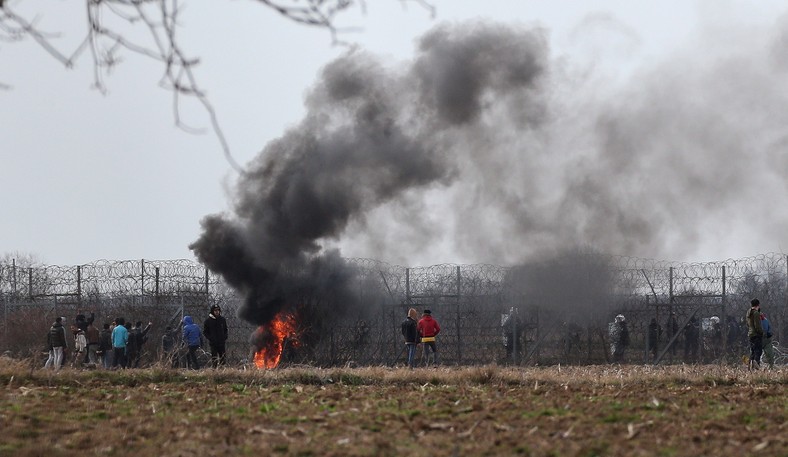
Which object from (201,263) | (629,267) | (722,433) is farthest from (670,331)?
(722,433)

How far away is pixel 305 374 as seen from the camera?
51.3 ft

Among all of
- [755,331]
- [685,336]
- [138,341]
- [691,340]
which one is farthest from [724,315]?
[138,341]

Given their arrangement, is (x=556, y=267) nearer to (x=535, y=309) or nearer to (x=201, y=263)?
(x=535, y=309)

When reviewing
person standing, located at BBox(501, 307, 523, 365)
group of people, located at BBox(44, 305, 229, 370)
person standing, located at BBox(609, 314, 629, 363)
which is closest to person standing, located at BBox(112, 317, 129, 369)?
group of people, located at BBox(44, 305, 229, 370)

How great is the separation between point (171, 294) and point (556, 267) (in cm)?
920

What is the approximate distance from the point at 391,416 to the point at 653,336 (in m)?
15.8

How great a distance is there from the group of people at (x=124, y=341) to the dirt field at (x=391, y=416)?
240 inches

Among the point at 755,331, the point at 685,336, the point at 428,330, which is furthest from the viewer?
the point at 685,336

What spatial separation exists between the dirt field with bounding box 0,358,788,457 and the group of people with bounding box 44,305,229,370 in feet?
20.0

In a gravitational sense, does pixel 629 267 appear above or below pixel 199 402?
above

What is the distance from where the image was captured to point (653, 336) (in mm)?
24750

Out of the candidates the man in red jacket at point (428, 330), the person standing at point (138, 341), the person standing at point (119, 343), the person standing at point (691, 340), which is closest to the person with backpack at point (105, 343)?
the person standing at point (138, 341)

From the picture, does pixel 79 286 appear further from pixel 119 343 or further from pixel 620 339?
pixel 620 339

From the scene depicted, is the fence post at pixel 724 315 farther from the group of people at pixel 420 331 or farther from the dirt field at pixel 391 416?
the dirt field at pixel 391 416
